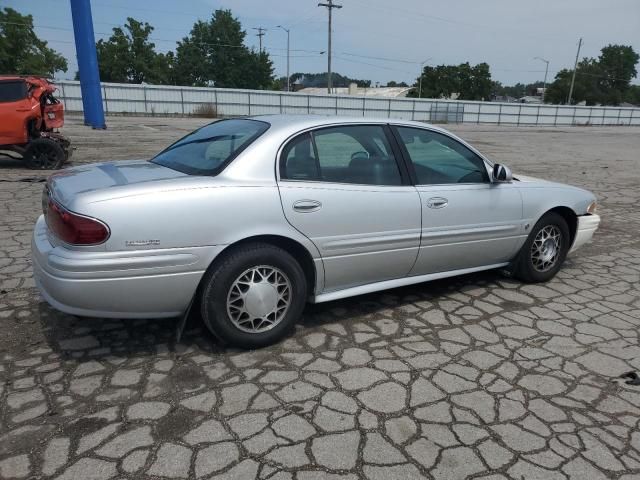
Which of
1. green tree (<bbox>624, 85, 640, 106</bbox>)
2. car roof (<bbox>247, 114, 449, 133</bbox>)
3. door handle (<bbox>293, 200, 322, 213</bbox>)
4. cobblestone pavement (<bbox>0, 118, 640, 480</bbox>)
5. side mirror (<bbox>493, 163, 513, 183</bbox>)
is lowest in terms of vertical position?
cobblestone pavement (<bbox>0, 118, 640, 480</bbox>)

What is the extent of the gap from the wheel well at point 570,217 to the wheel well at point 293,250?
2.54 metres

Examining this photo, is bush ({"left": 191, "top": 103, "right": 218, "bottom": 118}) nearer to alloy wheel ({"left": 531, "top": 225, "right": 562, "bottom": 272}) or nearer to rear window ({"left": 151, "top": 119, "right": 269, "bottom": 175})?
rear window ({"left": 151, "top": 119, "right": 269, "bottom": 175})

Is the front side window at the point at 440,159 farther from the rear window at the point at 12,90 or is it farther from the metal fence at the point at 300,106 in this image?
the metal fence at the point at 300,106

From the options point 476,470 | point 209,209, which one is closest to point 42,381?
point 209,209

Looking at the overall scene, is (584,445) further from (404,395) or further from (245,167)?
(245,167)

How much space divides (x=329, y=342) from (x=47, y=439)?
5.71 ft

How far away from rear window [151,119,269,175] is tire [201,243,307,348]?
23.6 inches

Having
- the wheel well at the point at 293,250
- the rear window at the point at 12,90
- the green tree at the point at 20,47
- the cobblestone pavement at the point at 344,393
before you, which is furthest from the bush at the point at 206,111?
the wheel well at the point at 293,250

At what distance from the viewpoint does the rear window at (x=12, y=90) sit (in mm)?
9625

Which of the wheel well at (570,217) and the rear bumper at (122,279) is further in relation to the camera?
the wheel well at (570,217)

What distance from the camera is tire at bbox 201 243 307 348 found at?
10.0 ft

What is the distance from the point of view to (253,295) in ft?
10.4

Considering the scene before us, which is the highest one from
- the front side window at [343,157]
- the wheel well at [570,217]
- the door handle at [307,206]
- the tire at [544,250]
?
the front side window at [343,157]

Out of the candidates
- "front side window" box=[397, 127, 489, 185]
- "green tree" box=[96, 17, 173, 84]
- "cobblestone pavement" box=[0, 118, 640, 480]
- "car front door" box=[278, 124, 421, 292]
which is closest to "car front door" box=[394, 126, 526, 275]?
"front side window" box=[397, 127, 489, 185]
